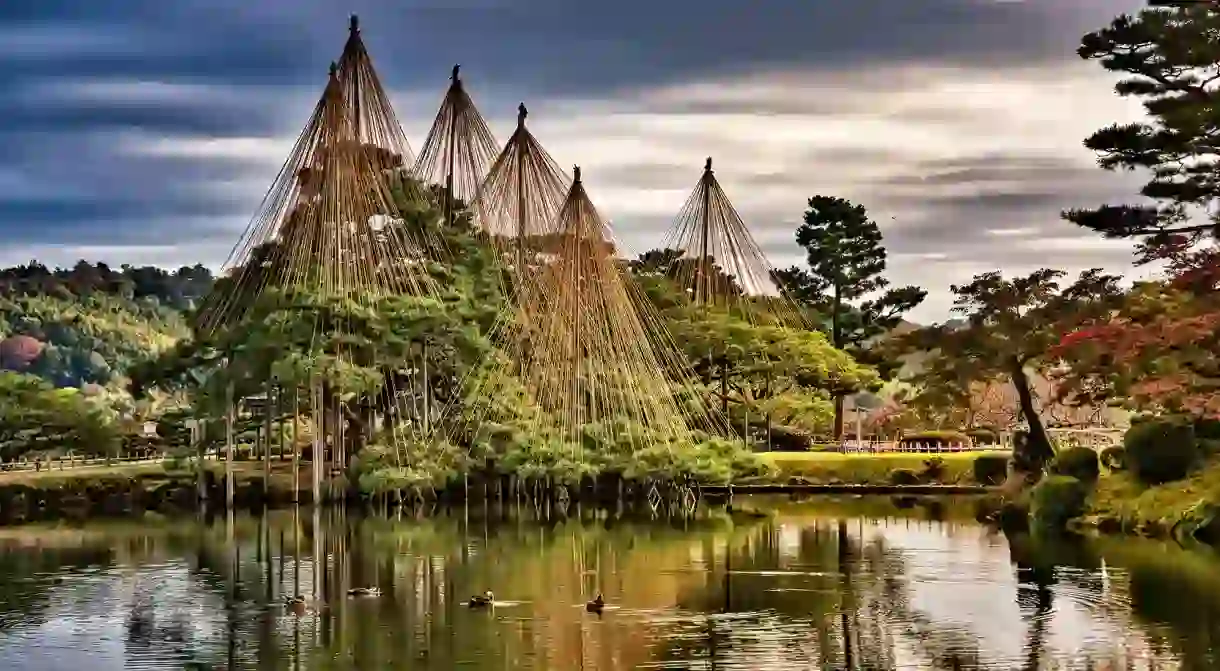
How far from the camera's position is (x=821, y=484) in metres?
49.4

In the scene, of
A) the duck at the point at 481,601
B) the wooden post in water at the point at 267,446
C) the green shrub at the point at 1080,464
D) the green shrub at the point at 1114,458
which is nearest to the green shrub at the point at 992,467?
the green shrub at the point at 1114,458

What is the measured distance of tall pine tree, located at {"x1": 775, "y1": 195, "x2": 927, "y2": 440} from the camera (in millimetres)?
63781

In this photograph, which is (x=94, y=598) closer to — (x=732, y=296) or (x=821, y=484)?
(x=821, y=484)

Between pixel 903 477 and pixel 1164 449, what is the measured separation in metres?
14.2

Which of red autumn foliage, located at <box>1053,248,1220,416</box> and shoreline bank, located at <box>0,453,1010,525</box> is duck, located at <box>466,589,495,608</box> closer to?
red autumn foliage, located at <box>1053,248,1220,416</box>

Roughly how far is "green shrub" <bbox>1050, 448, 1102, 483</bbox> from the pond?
2687 mm

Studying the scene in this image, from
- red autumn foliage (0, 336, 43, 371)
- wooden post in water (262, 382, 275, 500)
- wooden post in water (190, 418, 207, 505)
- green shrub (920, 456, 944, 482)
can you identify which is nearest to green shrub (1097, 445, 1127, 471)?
green shrub (920, 456, 944, 482)

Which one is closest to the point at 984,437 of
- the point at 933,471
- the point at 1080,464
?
the point at 933,471

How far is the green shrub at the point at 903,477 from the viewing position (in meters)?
49.1

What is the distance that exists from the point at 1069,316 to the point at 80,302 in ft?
169

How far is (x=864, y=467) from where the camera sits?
49750mm

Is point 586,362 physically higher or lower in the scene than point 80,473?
higher

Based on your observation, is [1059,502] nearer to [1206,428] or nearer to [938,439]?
[1206,428]

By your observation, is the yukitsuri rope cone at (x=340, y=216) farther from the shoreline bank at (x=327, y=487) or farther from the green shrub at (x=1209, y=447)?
the green shrub at (x=1209, y=447)
